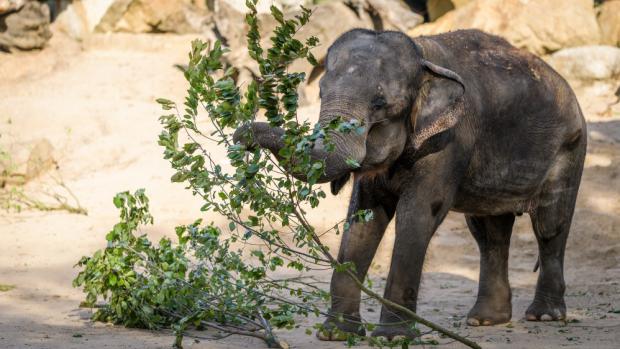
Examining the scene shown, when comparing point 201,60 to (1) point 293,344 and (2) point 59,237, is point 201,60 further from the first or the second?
(2) point 59,237

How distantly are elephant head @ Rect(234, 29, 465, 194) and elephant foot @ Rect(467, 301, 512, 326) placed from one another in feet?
5.25

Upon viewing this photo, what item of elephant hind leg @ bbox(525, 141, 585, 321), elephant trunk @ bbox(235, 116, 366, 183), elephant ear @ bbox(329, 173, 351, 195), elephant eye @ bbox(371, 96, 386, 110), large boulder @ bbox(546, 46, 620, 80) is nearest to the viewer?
elephant trunk @ bbox(235, 116, 366, 183)

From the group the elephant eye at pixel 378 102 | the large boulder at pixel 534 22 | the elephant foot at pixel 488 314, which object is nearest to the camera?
the elephant eye at pixel 378 102

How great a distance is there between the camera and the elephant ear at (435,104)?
6.55 metres

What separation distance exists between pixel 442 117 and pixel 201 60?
6.00 feet

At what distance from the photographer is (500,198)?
7.45 meters

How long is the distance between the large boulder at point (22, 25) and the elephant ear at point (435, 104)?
1217 cm

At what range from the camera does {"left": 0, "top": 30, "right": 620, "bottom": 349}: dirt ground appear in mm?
6773

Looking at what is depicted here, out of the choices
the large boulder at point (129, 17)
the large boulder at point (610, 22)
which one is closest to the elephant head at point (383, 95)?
the large boulder at point (610, 22)

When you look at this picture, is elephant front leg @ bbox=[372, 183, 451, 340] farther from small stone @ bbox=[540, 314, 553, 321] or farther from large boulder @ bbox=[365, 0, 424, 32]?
large boulder @ bbox=[365, 0, 424, 32]

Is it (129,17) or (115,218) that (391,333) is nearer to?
(115,218)

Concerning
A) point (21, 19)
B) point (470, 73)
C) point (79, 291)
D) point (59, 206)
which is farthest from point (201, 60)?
point (21, 19)

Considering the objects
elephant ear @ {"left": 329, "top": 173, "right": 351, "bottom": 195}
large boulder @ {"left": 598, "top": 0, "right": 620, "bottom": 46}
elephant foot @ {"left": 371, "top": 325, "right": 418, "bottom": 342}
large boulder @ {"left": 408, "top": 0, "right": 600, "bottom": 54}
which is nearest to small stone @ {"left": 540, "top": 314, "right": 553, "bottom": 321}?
elephant foot @ {"left": 371, "top": 325, "right": 418, "bottom": 342}

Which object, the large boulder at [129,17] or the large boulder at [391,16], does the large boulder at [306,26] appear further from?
the large boulder at [129,17]
